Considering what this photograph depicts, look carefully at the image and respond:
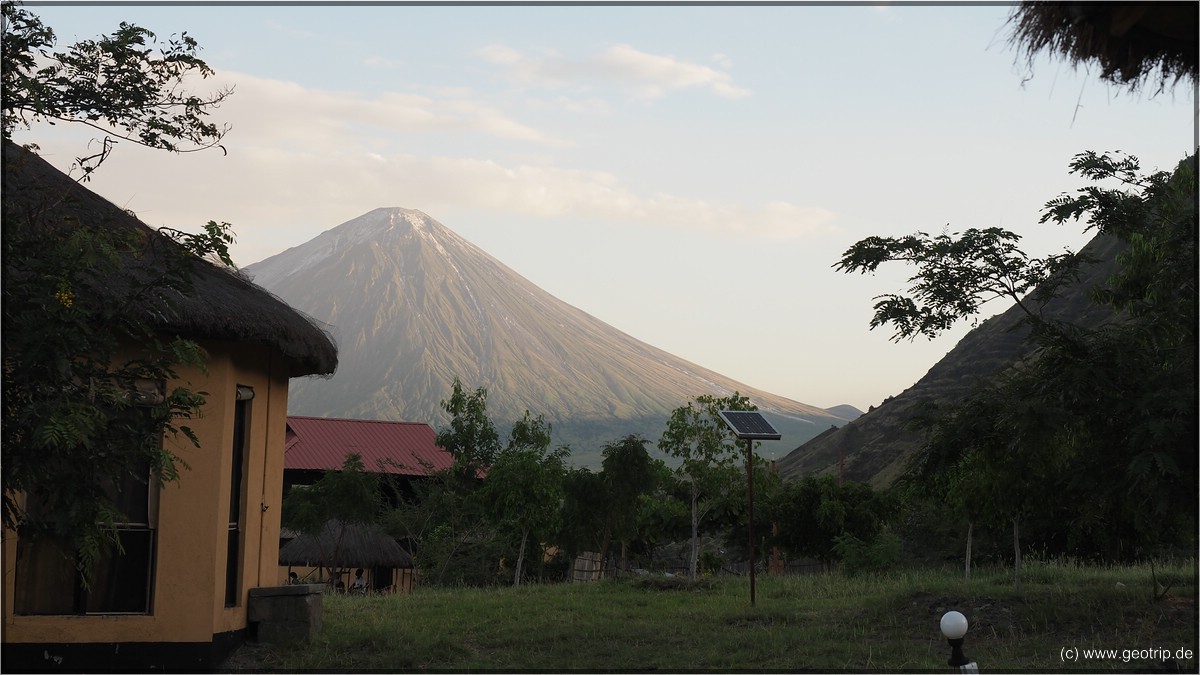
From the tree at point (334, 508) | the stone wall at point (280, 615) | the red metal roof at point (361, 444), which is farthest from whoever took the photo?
the red metal roof at point (361, 444)

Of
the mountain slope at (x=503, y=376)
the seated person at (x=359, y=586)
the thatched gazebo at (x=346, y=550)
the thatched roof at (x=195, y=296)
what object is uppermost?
the mountain slope at (x=503, y=376)

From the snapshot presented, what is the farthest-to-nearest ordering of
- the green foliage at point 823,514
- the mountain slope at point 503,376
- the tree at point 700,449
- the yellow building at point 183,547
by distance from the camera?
the mountain slope at point 503,376
the green foliage at point 823,514
the tree at point 700,449
the yellow building at point 183,547

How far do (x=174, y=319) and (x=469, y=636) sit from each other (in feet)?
14.8

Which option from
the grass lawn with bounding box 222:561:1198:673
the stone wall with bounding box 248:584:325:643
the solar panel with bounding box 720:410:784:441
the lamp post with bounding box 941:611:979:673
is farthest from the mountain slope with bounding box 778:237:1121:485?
the lamp post with bounding box 941:611:979:673

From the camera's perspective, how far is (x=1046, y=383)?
37.4ft

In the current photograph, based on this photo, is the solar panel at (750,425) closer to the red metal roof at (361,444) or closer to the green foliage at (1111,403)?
the green foliage at (1111,403)

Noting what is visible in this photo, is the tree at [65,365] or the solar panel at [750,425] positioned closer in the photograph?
the tree at [65,365]

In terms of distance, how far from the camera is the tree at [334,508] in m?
29.1

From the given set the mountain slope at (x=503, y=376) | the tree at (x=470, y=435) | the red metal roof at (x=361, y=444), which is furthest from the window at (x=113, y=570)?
the mountain slope at (x=503, y=376)

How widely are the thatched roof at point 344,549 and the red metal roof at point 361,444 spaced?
11108mm

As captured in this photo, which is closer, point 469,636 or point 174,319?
point 174,319

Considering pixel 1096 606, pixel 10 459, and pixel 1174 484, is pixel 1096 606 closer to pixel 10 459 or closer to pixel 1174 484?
pixel 1174 484

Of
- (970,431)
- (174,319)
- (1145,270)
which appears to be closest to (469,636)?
(174,319)

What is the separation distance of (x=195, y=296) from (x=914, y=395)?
185ft
